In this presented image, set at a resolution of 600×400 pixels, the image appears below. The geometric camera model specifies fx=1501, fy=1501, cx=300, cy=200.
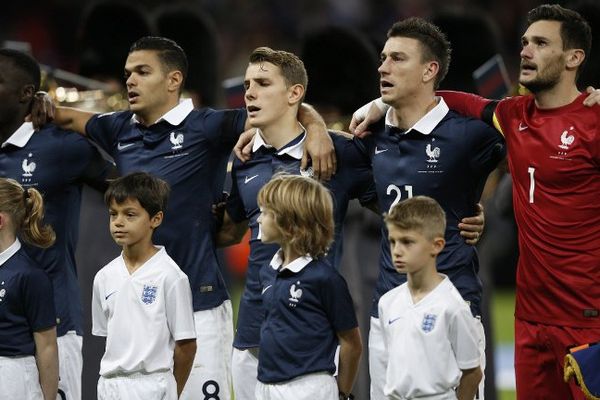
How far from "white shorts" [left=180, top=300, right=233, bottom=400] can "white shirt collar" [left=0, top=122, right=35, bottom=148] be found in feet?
4.82

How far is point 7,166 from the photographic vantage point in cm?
883

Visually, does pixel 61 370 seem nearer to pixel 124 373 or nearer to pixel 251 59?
pixel 124 373

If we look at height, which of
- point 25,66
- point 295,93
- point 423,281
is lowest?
point 423,281

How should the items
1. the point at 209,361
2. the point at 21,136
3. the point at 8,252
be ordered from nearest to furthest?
the point at 8,252
the point at 209,361
the point at 21,136

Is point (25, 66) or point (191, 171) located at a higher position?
point (25, 66)

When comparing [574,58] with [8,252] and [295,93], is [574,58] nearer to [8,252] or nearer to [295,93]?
[295,93]

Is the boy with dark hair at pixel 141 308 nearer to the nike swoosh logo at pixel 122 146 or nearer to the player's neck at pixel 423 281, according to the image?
the nike swoosh logo at pixel 122 146

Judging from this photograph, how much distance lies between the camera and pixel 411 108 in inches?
318

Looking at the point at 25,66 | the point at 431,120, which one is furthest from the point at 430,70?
the point at 25,66

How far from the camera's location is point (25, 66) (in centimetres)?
886

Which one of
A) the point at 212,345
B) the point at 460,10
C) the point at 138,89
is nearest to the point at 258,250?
the point at 212,345

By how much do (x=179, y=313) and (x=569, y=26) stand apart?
2.53 m

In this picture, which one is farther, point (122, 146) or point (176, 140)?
point (122, 146)

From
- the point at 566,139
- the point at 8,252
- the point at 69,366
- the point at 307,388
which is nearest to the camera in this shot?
the point at 307,388
